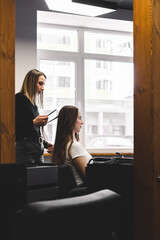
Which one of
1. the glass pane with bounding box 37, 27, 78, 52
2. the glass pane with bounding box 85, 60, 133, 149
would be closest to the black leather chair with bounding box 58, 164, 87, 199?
the glass pane with bounding box 85, 60, 133, 149

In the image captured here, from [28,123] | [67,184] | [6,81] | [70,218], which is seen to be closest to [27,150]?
[28,123]

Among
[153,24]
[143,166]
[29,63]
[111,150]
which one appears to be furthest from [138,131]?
[111,150]

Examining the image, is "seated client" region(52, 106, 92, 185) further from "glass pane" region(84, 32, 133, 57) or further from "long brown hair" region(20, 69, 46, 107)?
"glass pane" region(84, 32, 133, 57)

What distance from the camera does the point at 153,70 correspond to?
5.72 feet

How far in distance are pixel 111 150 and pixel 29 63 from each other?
5.91 ft

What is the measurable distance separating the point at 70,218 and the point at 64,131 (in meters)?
1.72

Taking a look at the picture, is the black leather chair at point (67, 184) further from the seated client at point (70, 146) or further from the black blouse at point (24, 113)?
the black blouse at point (24, 113)

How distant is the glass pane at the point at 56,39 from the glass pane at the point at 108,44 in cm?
21

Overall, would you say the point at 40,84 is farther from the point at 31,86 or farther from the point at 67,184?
the point at 67,184

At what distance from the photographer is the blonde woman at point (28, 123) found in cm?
256

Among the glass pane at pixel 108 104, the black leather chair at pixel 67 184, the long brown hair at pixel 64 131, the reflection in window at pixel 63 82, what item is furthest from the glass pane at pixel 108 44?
the black leather chair at pixel 67 184

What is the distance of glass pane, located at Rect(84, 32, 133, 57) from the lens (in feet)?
16.1

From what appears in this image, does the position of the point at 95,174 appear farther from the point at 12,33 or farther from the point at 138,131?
the point at 12,33

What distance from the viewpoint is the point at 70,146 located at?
2.49 m
